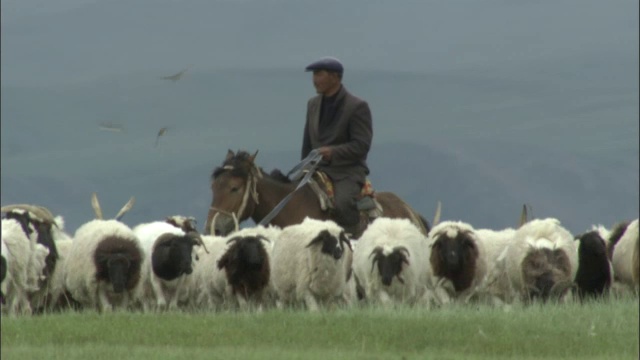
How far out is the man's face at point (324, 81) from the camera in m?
22.0

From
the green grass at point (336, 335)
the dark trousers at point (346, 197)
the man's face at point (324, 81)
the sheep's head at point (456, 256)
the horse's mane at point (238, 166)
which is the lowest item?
the green grass at point (336, 335)

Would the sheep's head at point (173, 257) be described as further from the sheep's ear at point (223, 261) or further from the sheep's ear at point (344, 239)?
the sheep's ear at point (344, 239)

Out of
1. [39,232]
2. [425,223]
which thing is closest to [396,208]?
[425,223]

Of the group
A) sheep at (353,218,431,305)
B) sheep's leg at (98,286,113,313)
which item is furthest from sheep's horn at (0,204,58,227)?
sheep at (353,218,431,305)

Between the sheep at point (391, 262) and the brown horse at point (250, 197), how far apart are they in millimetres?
966

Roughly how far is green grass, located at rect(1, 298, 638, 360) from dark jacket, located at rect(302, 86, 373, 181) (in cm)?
419

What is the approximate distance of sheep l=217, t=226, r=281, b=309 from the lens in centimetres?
2061

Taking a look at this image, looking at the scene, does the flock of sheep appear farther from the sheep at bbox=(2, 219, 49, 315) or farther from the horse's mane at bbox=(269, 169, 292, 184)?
the horse's mane at bbox=(269, 169, 292, 184)

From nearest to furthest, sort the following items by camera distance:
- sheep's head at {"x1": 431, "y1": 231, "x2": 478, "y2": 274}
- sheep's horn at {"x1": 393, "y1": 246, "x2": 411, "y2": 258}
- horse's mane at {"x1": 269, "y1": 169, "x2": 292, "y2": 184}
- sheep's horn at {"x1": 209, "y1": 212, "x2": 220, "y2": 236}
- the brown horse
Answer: sheep's horn at {"x1": 393, "y1": 246, "x2": 411, "y2": 258} → the brown horse → sheep's horn at {"x1": 209, "y1": 212, "x2": 220, "y2": 236} → sheep's head at {"x1": 431, "y1": 231, "x2": 478, "y2": 274} → horse's mane at {"x1": 269, "y1": 169, "x2": 292, "y2": 184}

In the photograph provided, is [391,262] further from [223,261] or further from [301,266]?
[223,261]

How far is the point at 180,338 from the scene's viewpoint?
15.7m

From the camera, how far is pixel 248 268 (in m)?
20.7

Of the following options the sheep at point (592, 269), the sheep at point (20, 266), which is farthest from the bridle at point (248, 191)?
the sheep at point (592, 269)

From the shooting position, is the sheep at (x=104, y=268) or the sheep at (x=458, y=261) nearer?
the sheep at (x=104, y=268)
